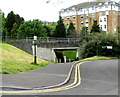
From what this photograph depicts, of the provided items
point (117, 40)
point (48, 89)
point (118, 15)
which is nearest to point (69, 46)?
point (117, 40)

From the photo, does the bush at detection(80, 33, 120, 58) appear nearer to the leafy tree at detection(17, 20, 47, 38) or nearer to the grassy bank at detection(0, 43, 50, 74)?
the grassy bank at detection(0, 43, 50, 74)

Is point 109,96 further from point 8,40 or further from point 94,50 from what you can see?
point 8,40

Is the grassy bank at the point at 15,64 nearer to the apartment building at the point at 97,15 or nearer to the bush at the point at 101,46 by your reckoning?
the bush at the point at 101,46

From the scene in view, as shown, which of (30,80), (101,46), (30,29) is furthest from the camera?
(30,29)

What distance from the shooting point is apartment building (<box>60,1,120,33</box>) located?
76.5 m

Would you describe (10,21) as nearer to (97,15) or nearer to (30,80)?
(97,15)

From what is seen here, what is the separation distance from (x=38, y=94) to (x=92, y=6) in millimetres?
78105

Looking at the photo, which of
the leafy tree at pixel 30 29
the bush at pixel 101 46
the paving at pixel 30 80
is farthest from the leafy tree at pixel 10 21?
the paving at pixel 30 80

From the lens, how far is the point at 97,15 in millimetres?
80625

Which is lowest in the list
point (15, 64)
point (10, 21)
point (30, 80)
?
point (15, 64)

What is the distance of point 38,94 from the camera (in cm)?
695

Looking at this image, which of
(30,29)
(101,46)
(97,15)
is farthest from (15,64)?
(97,15)

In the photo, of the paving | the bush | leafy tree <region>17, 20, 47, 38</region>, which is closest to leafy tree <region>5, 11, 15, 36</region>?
leafy tree <region>17, 20, 47, 38</region>

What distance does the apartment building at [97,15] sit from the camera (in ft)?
251
